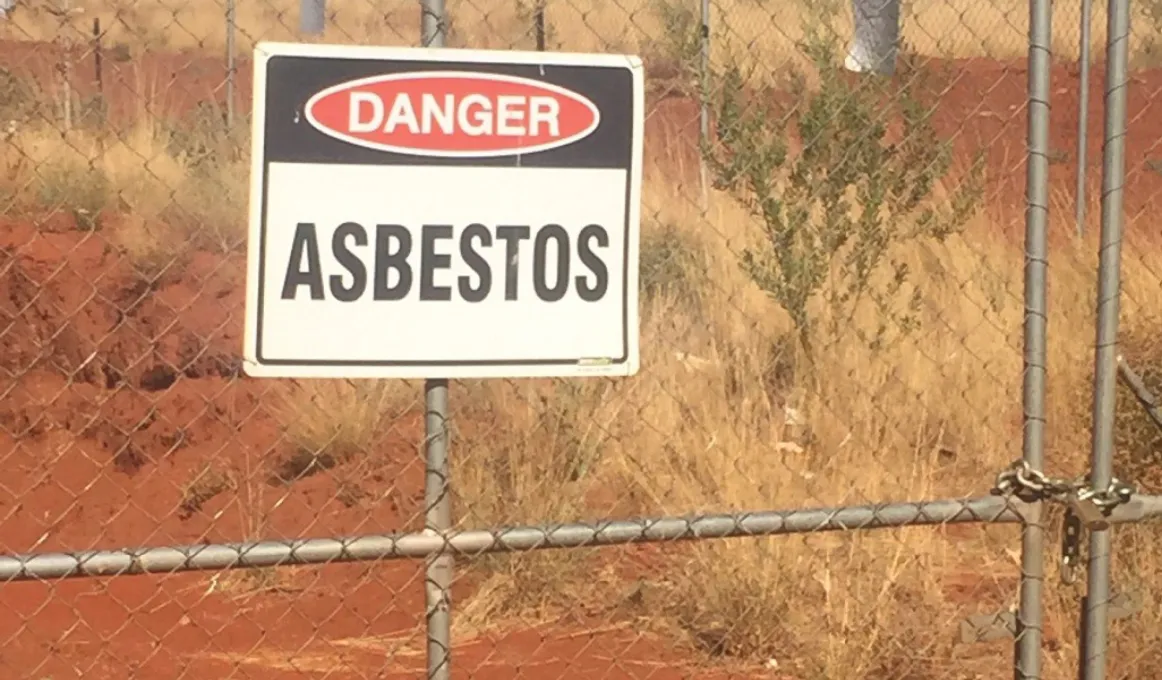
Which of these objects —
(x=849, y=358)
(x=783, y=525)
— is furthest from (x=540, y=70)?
(x=849, y=358)

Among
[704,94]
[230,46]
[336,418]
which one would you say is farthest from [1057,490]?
[230,46]

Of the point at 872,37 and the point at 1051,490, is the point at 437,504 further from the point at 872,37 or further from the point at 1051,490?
the point at 872,37

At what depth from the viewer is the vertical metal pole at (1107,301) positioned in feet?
11.3

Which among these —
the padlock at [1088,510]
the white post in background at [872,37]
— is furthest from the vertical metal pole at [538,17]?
the padlock at [1088,510]

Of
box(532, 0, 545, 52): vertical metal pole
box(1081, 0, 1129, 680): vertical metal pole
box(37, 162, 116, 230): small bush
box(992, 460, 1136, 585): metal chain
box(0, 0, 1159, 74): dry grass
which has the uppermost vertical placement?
box(0, 0, 1159, 74): dry grass

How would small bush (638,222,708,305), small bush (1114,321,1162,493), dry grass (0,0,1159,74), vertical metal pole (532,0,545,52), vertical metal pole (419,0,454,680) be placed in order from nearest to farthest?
1. vertical metal pole (419,0,454,680)
2. vertical metal pole (532,0,545,52)
3. small bush (1114,321,1162,493)
4. small bush (638,222,708,305)
5. dry grass (0,0,1159,74)

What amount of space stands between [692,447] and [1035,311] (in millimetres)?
2516

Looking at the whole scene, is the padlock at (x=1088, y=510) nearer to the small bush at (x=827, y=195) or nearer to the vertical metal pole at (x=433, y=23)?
the vertical metal pole at (x=433, y=23)

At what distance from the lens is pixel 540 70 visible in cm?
315

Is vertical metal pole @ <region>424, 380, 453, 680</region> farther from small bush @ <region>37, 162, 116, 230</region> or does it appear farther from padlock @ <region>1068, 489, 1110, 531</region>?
small bush @ <region>37, 162, 116, 230</region>

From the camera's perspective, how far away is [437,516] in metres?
3.24

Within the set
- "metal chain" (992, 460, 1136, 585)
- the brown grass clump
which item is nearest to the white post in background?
"metal chain" (992, 460, 1136, 585)

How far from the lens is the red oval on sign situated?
10.1 ft

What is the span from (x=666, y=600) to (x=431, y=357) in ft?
7.94
